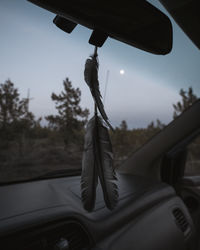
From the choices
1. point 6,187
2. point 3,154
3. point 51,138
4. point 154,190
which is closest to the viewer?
point 6,187

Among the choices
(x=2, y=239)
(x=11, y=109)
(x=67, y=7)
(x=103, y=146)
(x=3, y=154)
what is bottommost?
(x=3, y=154)

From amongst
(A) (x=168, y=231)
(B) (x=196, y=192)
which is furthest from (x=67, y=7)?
(B) (x=196, y=192)

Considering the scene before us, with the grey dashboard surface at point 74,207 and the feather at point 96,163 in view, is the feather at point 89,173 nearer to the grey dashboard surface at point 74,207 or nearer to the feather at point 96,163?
the feather at point 96,163

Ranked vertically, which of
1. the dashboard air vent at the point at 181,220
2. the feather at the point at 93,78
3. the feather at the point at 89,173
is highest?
the feather at the point at 93,78

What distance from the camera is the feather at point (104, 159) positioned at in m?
0.66

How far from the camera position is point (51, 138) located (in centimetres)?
967

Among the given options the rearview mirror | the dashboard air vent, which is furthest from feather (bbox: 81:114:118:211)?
the dashboard air vent

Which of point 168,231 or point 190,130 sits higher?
point 190,130

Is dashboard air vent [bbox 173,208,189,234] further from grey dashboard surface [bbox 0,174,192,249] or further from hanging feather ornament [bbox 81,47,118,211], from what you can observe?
hanging feather ornament [bbox 81,47,118,211]

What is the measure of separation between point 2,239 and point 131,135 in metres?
8.40

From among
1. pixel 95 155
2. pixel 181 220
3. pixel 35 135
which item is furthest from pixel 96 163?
pixel 35 135

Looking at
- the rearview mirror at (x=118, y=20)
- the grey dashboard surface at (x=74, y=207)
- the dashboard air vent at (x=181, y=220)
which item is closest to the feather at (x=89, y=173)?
the rearview mirror at (x=118, y=20)

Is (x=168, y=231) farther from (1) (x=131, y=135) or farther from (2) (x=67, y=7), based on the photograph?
(1) (x=131, y=135)

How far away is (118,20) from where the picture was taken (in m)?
0.66
